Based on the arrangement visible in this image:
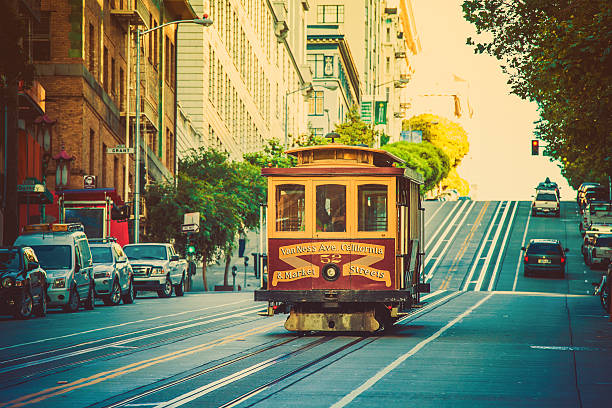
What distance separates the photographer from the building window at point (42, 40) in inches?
1759

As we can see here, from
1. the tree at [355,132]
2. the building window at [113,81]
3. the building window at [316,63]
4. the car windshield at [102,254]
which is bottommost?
the car windshield at [102,254]

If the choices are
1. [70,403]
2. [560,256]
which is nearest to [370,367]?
[70,403]

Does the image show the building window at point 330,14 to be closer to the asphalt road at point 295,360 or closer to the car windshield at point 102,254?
the car windshield at point 102,254

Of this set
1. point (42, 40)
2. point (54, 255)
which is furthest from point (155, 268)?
point (42, 40)

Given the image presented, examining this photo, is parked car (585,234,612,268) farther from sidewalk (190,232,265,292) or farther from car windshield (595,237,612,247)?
sidewalk (190,232,265,292)

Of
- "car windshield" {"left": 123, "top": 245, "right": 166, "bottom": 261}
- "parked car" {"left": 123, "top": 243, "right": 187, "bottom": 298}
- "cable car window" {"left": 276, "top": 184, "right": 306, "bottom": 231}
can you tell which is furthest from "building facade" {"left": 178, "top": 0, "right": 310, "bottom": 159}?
"cable car window" {"left": 276, "top": 184, "right": 306, "bottom": 231}

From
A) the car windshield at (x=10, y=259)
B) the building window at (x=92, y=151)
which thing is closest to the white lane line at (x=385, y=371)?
the car windshield at (x=10, y=259)

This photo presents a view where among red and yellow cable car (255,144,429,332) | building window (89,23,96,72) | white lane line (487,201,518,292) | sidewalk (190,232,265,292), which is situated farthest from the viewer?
sidewalk (190,232,265,292)

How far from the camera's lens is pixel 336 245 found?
1880cm

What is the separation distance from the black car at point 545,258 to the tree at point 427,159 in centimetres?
7919

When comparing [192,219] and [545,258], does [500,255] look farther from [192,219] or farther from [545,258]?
[192,219]

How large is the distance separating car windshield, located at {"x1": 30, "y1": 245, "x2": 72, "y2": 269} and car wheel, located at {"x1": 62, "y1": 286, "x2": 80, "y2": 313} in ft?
2.30

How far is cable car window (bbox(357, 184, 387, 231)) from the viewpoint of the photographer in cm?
1892

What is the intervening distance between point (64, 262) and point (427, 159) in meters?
122
